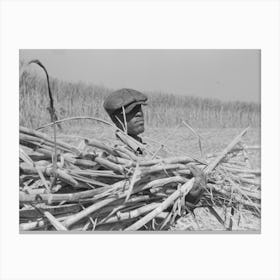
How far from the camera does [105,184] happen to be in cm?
173

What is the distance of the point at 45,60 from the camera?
7.52 feet

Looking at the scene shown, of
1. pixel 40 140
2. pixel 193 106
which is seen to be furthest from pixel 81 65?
pixel 40 140

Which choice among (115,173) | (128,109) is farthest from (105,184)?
(128,109)

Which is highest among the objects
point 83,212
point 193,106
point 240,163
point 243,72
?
point 243,72

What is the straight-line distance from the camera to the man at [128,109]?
2230mm

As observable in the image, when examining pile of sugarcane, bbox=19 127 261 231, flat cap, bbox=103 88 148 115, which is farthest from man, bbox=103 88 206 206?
pile of sugarcane, bbox=19 127 261 231

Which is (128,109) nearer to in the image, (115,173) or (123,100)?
(123,100)

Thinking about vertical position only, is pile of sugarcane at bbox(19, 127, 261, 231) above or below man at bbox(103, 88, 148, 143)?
below

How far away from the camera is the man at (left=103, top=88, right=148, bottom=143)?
2.23 metres

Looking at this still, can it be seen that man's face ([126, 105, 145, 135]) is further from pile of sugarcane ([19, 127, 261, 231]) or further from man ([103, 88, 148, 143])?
pile of sugarcane ([19, 127, 261, 231])

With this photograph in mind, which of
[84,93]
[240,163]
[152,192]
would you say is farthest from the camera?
[84,93]

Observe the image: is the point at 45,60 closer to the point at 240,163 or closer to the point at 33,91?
the point at 33,91

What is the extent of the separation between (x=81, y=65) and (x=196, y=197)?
83 cm

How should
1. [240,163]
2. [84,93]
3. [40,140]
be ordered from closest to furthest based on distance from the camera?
[40,140]
[240,163]
[84,93]
